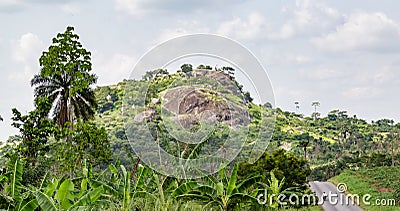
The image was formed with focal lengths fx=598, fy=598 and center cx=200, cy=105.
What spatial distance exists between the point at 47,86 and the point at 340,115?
188ft

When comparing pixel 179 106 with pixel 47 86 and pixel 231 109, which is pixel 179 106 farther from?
pixel 47 86

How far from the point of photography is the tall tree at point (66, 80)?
2748 centimetres

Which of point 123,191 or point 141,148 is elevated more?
point 141,148

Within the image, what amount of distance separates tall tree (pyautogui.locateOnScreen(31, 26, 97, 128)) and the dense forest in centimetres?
5

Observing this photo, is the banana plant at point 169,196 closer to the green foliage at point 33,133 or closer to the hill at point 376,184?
the green foliage at point 33,133

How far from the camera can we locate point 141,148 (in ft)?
63.2

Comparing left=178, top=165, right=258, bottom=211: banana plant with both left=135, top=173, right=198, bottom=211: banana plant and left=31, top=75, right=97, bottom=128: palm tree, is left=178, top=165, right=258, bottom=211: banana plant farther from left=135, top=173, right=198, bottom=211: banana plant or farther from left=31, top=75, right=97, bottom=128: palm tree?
left=31, top=75, right=97, bottom=128: palm tree

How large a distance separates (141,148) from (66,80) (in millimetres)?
10443

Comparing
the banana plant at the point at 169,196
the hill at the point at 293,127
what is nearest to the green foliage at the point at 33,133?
the hill at the point at 293,127

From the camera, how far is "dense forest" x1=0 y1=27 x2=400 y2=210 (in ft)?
40.5

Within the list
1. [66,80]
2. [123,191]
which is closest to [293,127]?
[66,80]

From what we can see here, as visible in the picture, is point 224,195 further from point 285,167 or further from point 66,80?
point 66,80

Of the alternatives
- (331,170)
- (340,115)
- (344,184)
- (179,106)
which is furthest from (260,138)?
(340,115)

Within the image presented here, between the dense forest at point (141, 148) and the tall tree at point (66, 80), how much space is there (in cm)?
5
